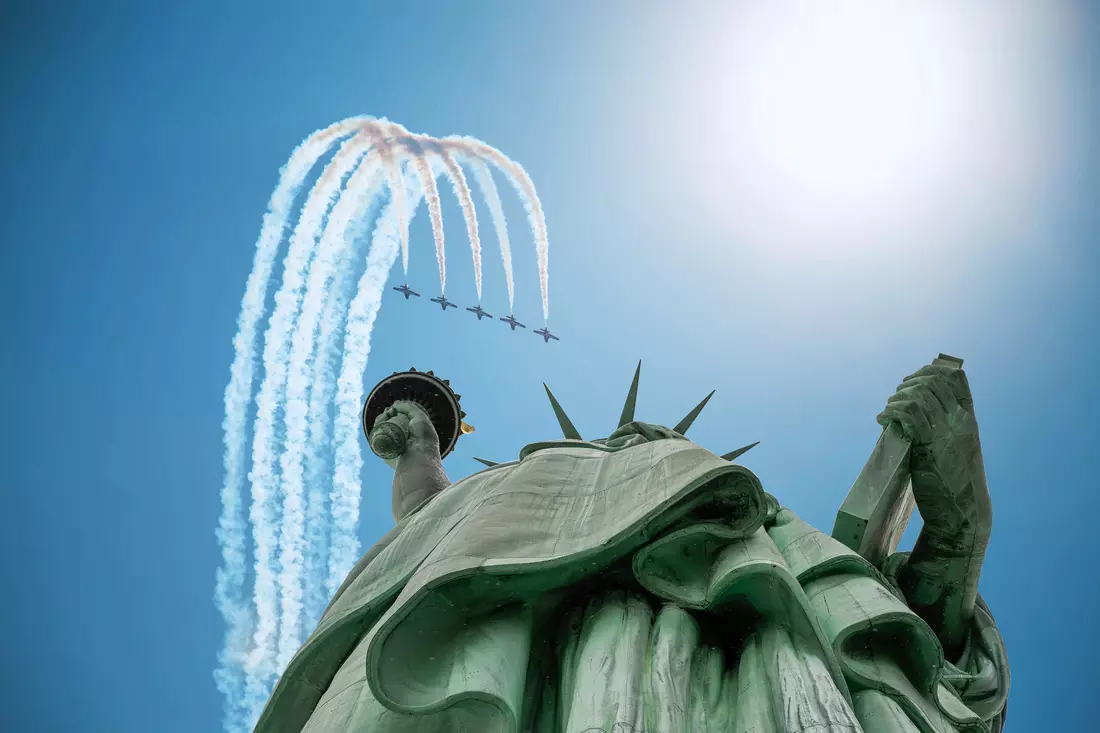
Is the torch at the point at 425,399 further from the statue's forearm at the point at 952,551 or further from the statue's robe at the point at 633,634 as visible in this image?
the statue's forearm at the point at 952,551

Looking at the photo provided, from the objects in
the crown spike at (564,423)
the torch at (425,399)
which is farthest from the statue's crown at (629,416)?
the torch at (425,399)

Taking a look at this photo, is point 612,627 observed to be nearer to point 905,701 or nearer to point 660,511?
point 660,511

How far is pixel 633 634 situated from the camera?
5.75 meters

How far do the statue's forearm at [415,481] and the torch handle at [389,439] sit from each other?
0.46ft

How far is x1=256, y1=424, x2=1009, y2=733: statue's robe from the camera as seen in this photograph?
5.24 m

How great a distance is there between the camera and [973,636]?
7.98 m

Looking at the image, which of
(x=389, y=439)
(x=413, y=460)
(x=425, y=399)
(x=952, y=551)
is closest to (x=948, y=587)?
(x=952, y=551)

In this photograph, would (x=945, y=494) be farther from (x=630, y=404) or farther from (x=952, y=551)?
(x=630, y=404)

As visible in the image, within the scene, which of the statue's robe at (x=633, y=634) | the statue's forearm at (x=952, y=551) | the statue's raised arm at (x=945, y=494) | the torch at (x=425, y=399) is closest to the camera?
the statue's robe at (x=633, y=634)

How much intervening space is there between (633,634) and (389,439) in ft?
22.9

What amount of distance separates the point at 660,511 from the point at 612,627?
877 millimetres

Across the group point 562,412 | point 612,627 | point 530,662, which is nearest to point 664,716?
point 612,627

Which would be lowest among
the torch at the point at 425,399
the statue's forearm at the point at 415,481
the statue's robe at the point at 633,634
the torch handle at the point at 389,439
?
the statue's robe at the point at 633,634

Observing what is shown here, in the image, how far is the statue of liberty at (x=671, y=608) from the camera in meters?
5.31
